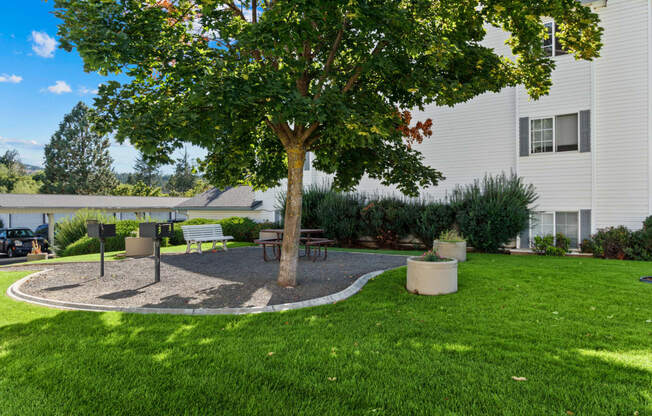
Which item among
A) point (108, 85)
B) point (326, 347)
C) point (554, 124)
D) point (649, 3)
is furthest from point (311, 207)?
point (649, 3)

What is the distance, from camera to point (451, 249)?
10.8 metres

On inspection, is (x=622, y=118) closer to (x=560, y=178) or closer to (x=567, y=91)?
(x=567, y=91)

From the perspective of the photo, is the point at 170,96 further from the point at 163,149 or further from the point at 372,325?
the point at 372,325

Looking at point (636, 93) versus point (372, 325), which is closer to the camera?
point (372, 325)

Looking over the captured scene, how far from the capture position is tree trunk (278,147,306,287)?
296 inches

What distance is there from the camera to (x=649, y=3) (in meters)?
12.4

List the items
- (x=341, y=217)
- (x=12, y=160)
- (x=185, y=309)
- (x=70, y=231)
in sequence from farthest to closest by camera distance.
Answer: (x=12, y=160)
(x=70, y=231)
(x=341, y=217)
(x=185, y=309)

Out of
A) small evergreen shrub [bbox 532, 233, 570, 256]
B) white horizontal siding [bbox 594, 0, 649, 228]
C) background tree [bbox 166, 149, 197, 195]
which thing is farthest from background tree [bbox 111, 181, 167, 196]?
white horizontal siding [bbox 594, 0, 649, 228]

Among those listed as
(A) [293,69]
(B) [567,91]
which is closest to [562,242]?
(B) [567,91]

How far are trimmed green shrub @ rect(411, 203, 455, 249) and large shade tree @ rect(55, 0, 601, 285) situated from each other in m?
5.94

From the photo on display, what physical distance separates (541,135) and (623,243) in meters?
4.74

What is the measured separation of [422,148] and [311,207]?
5784 millimetres

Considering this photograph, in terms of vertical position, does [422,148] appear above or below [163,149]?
above

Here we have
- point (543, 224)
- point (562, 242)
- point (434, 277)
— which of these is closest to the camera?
point (434, 277)
